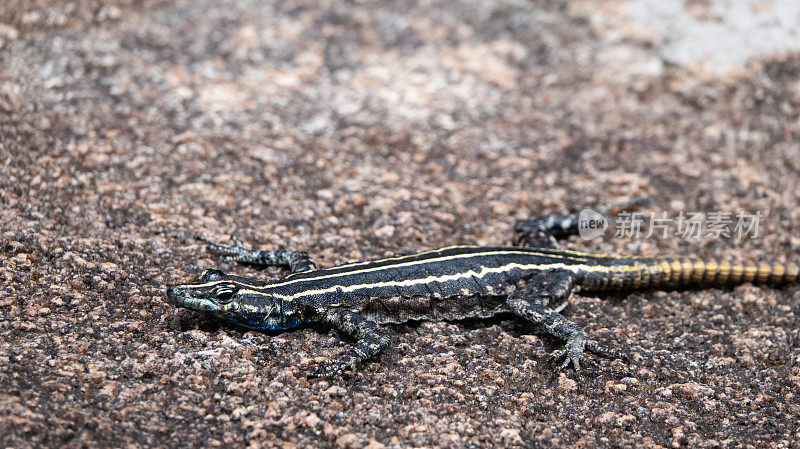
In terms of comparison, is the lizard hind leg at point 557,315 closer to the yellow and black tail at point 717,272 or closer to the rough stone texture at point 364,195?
the rough stone texture at point 364,195

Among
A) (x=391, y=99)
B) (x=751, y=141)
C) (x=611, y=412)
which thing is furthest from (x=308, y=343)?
(x=751, y=141)

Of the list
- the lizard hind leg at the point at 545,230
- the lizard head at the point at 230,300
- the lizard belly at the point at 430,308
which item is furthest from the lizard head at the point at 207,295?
the lizard hind leg at the point at 545,230

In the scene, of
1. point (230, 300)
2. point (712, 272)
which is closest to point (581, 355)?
point (712, 272)

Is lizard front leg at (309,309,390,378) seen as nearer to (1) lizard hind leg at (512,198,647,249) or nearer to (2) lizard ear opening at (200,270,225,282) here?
(2) lizard ear opening at (200,270,225,282)

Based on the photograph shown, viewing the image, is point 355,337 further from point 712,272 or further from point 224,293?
point 712,272

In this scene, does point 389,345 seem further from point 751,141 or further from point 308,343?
point 751,141

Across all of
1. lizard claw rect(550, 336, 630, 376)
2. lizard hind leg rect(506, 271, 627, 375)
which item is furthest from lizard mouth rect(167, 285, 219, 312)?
lizard claw rect(550, 336, 630, 376)
